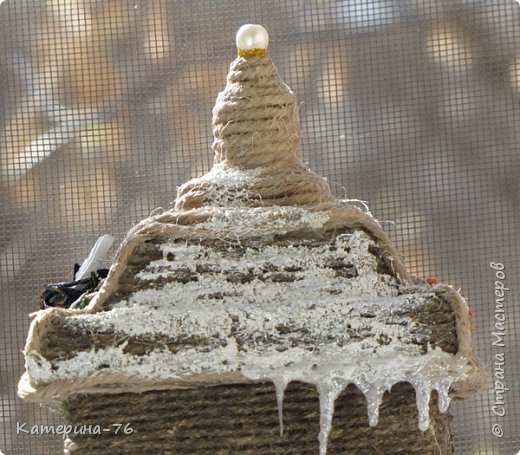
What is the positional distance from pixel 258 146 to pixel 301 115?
0.73m

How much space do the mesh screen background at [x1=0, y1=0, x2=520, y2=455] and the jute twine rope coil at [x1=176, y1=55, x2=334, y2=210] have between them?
0.65m

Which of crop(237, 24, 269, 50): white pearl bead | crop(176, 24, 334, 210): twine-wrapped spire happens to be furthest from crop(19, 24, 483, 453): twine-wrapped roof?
crop(237, 24, 269, 50): white pearl bead

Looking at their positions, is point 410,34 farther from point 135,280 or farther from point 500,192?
point 135,280

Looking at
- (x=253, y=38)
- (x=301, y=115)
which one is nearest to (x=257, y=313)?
(x=253, y=38)

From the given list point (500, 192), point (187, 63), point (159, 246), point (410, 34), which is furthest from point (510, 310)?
point (159, 246)

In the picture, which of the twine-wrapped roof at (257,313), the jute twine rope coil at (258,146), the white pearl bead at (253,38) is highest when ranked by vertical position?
the white pearl bead at (253,38)

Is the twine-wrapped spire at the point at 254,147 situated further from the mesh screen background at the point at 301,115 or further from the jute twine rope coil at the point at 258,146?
the mesh screen background at the point at 301,115

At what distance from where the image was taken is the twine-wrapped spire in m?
0.84

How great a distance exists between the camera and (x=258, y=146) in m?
0.85

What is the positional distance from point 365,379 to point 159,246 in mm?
201

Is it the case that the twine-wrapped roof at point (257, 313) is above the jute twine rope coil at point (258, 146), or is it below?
below

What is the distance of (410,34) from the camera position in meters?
1.61

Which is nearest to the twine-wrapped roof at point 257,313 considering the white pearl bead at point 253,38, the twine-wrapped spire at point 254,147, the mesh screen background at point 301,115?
the twine-wrapped spire at point 254,147

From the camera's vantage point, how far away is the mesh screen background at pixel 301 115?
1.54 m
